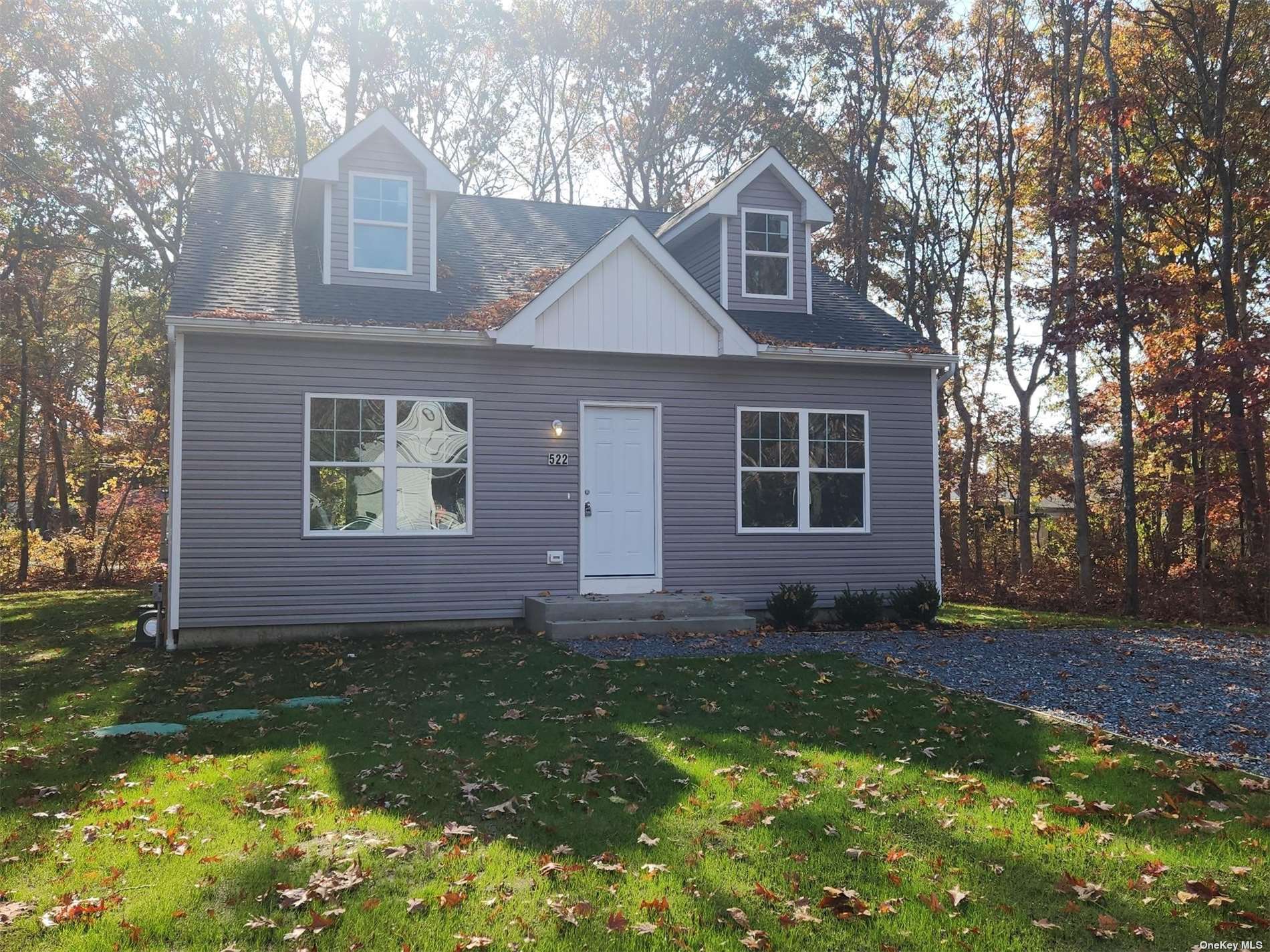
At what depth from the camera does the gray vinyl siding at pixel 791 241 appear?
13.8 m

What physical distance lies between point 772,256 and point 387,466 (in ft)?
21.0

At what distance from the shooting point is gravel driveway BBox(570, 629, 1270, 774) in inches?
262

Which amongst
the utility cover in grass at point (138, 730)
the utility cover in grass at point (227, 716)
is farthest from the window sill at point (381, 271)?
the utility cover in grass at point (138, 730)

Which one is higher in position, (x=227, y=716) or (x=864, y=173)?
(x=864, y=173)

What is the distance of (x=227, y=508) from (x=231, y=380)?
145cm

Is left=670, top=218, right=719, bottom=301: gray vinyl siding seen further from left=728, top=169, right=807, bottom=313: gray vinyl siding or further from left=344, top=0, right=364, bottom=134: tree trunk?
left=344, top=0, right=364, bottom=134: tree trunk

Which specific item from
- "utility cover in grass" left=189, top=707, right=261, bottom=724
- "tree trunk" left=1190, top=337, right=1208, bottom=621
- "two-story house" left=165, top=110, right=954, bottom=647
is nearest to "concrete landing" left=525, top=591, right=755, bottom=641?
"two-story house" left=165, top=110, right=954, bottom=647

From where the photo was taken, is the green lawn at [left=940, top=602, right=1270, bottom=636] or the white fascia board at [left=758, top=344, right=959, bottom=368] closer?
the white fascia board at [left=758, top=344, right=959, bottom=368]

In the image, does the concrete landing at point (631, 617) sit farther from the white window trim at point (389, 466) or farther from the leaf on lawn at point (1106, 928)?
the leaf on lawn at point (1106, 928)

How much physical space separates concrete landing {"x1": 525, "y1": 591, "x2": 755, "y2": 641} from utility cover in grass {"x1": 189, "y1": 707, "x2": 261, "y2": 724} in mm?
3921

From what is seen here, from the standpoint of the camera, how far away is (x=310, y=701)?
7.72 metres

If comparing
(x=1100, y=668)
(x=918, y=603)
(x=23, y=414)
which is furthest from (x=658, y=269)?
(x=23, y=414)

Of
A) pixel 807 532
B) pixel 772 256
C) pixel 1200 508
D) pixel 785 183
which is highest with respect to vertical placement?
pixel 785 183

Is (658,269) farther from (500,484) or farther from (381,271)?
(381,271)
